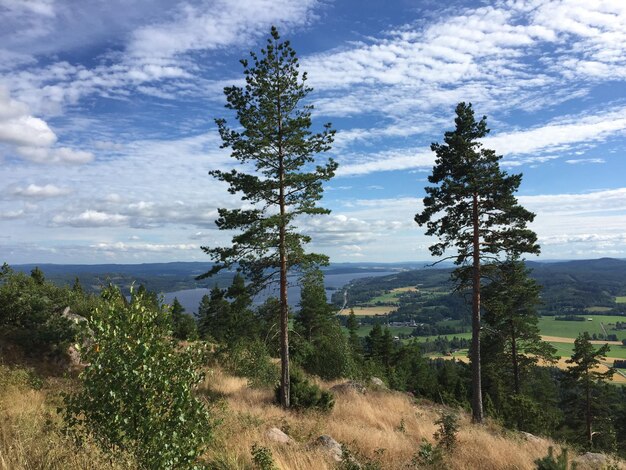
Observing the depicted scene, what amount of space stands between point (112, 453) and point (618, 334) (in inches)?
5873

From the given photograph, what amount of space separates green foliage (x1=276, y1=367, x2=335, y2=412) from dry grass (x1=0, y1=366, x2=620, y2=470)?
50cm

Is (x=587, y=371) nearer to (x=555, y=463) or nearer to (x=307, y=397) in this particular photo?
(x=307, y=397)

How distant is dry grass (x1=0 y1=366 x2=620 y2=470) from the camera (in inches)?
214

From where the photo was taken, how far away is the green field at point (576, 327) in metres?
115

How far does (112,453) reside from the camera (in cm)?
521

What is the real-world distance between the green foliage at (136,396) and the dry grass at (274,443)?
474mm

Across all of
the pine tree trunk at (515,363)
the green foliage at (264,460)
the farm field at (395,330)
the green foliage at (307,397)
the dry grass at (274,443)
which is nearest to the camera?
the dry grass at (274,443)

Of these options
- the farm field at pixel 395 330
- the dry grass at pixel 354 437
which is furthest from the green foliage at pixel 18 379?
the farm field at pixel 395 330

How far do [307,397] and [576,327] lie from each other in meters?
139

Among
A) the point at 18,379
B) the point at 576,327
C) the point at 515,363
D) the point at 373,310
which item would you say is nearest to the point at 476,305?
the point at 515,363

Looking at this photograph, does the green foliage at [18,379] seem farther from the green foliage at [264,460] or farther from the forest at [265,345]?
the green foliage at [264,460]

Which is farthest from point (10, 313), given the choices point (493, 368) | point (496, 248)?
point (493, 368)

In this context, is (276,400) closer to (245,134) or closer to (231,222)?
(231,222)

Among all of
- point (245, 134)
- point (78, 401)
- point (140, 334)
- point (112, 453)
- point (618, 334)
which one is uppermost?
point (245, 134)
